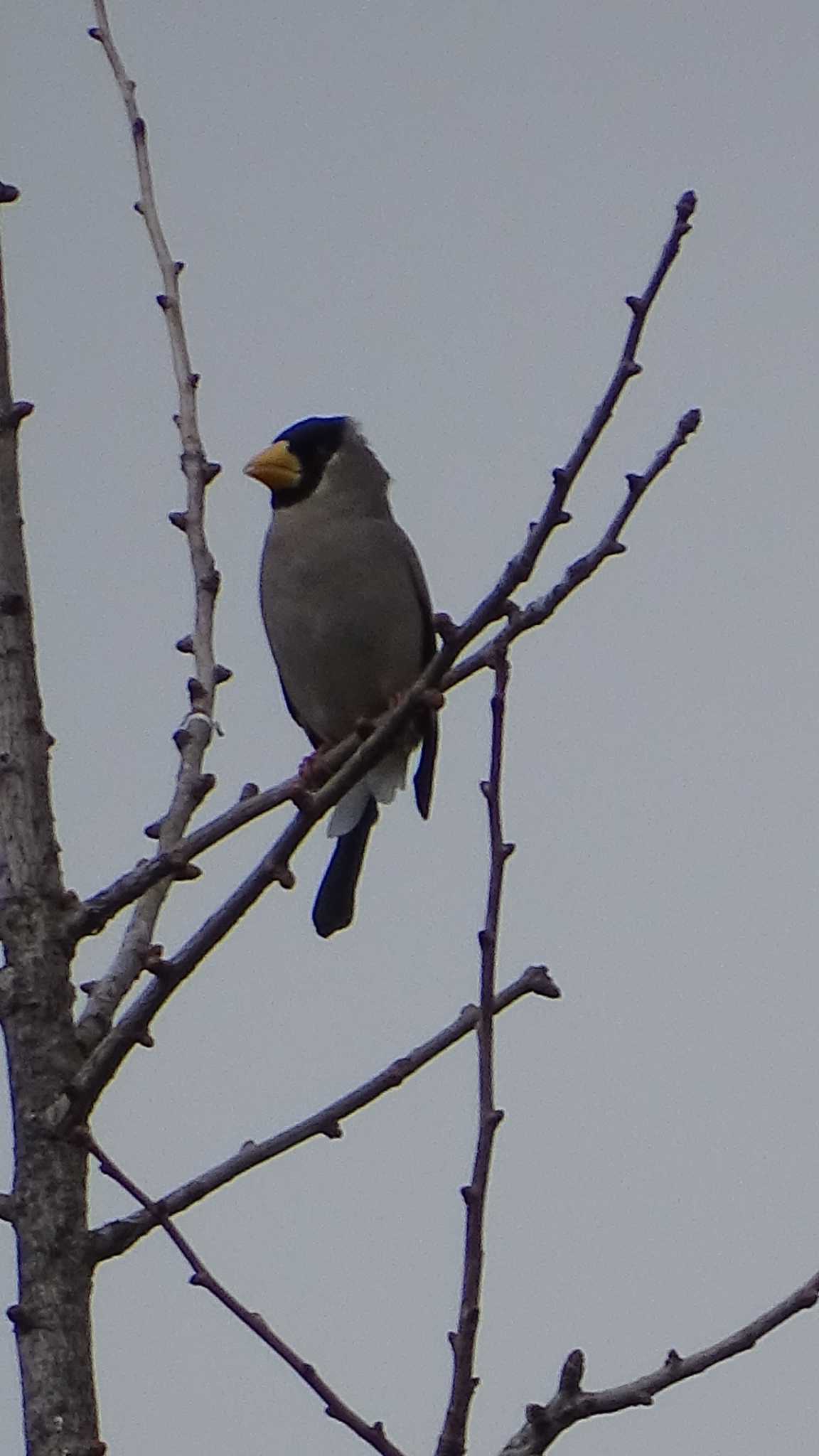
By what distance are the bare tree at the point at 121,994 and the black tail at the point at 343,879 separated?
263cm

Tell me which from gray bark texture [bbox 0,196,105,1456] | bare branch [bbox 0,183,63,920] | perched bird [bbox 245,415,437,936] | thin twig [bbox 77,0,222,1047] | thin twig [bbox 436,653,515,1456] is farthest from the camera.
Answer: perched bird [bbox 245,415,437,936]

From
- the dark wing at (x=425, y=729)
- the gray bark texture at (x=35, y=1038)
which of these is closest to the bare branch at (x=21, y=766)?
the gray bark texture at (x=35, y=1038)

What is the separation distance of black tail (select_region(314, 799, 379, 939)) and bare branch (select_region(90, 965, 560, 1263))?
3.03 meters

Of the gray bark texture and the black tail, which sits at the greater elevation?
the black tail

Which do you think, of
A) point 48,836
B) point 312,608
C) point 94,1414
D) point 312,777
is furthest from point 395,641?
point 94,1414

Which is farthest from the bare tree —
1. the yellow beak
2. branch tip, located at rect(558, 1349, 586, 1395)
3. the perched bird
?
the yellow beak

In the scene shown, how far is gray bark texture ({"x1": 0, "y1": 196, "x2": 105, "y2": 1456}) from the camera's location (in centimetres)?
215

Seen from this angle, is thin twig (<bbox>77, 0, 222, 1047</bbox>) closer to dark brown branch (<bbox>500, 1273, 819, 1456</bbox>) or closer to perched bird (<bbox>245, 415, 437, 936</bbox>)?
dark brown branch (<bbox>500, 1273, 819, 1456</bbox>)

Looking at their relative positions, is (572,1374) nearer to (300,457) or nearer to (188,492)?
(188,492)

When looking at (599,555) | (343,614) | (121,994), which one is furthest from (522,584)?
(343,614)

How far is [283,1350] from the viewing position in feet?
6.31

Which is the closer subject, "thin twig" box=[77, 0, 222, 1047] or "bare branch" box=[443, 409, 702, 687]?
"bare branch" box=[443, 409, 702, 687]

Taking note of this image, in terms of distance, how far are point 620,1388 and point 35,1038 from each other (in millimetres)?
795

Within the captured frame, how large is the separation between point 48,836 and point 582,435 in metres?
0.84
